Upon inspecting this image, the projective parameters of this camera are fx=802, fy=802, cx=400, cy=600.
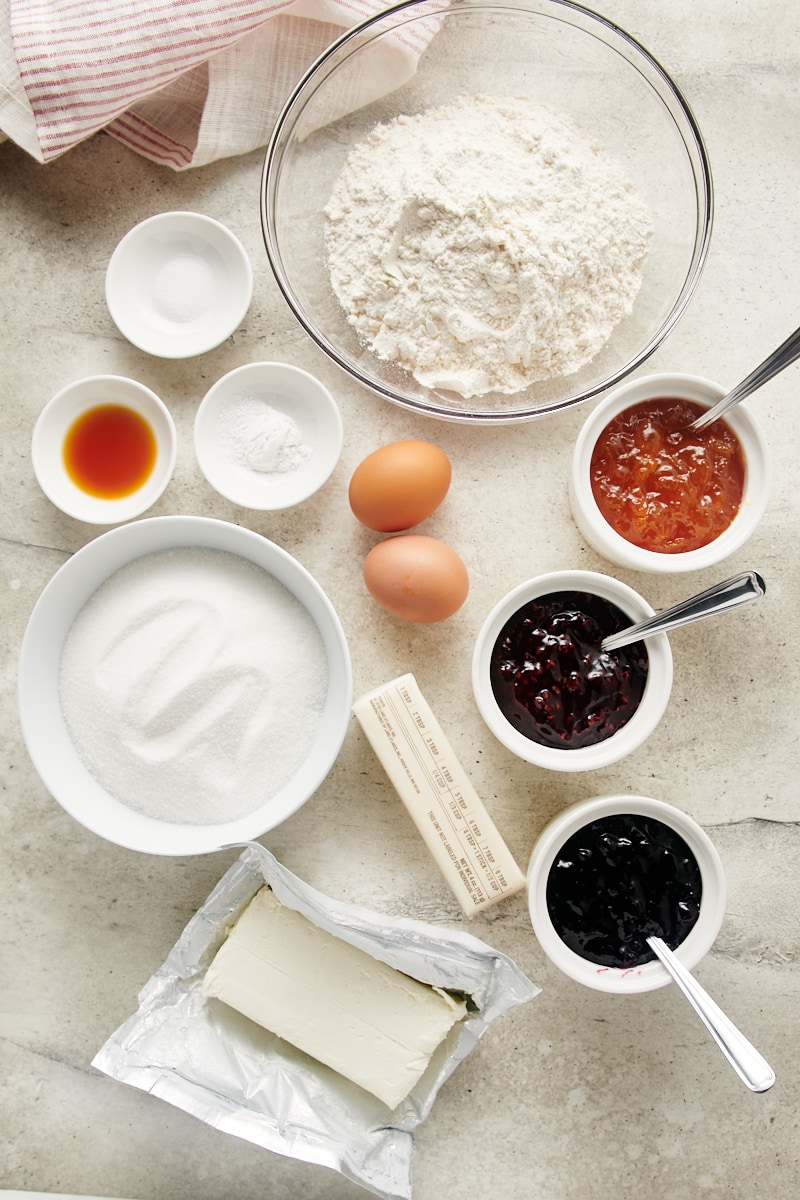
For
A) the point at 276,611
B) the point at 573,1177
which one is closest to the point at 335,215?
the point at 276,611

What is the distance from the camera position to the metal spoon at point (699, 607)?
985 millimetres

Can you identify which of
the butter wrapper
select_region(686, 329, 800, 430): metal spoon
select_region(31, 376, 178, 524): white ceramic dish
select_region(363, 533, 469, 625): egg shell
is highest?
select_region(686, 329, 800, 430): metal spoon

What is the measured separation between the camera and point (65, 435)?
56.7 inches

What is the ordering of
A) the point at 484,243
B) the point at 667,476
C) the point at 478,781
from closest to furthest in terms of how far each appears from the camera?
the point at 484,243
the point at 667,476
the point at 478,781

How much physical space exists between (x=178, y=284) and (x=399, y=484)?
1.83ft

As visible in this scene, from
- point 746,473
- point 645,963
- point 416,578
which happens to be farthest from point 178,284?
point 645,963

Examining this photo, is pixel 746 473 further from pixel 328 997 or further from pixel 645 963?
pixel 328 997

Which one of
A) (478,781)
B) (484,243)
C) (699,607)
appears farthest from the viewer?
(478,781)

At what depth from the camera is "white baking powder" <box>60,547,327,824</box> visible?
1280mm

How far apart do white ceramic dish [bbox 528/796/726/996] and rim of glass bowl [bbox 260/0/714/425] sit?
2.22ft

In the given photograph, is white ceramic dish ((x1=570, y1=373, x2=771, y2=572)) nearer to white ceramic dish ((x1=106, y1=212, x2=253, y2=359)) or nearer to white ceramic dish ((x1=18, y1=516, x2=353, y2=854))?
white ceramic dish ((x1=18, y1=516, x2=353, y2=854))

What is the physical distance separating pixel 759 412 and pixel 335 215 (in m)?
0.86

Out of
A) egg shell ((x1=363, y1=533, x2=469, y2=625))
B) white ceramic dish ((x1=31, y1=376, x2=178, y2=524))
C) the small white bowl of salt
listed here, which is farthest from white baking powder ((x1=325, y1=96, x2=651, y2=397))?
white ceramic dish ((x1=31, y1=376, x2=178, y2=524))

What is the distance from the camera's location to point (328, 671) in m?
1.34
